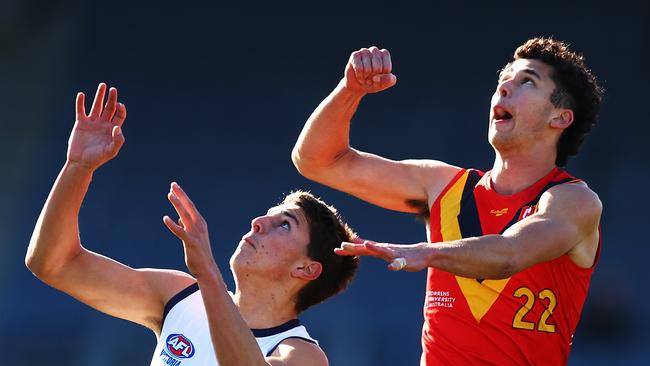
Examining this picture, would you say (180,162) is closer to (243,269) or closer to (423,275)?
(423,275)

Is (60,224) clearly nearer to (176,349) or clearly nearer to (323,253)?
(176,349)

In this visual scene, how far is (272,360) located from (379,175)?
3.12 feet

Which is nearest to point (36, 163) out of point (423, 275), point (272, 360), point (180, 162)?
point (180, 162)

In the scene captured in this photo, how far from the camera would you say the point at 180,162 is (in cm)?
786

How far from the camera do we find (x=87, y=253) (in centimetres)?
363

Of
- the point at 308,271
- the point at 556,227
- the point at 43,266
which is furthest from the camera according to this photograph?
the point at 308,271

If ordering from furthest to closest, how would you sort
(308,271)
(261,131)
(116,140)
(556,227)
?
(261,131), (308,271), (116,140), (556,227)

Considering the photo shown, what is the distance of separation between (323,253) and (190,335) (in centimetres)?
59

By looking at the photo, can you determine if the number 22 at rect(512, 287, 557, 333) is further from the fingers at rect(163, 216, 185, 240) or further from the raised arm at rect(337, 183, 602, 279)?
the fingers at rect(163, 216, 185, 240)

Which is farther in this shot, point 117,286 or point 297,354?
point 117,286

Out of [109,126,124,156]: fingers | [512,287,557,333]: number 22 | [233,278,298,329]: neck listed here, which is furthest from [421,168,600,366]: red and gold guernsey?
[109,126,124,156]: fingers

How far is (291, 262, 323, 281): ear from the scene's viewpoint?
146 inches

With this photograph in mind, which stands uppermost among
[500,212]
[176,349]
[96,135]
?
[96,135]

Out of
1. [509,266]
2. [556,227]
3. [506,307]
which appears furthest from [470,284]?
[509,266]
